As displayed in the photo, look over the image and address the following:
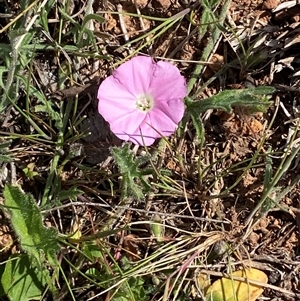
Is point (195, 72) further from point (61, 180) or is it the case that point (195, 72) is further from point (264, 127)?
point (61, 180)

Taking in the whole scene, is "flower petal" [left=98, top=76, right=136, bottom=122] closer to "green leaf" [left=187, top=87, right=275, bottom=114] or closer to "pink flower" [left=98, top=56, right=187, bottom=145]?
"pink flower" [left=98, top=56, right=187, bottom=145]

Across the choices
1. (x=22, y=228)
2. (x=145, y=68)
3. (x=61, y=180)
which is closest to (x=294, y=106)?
(x=145, y=68)

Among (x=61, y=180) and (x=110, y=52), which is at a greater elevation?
(x=110, y=52)

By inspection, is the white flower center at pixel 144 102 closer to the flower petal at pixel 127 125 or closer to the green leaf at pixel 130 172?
the flower petal at pixel 127 125

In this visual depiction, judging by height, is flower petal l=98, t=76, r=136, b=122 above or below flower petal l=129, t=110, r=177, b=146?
above

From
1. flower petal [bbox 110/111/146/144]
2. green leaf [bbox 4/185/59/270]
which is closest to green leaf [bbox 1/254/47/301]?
green leaf [bbox 4/185/59/270]

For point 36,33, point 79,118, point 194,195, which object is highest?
point 36,33
